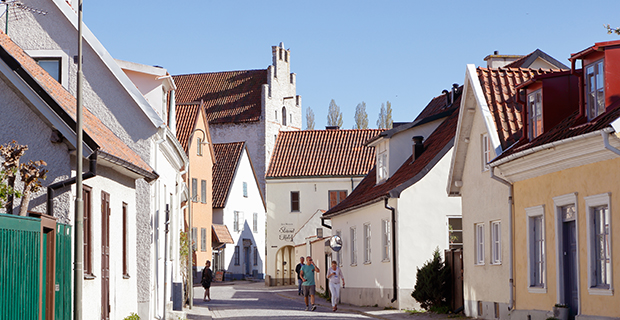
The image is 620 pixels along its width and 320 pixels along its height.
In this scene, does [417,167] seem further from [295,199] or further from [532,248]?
[295,199]

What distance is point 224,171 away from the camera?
2549 inches

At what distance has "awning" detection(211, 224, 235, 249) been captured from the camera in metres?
61.4

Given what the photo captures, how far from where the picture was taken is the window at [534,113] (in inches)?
722

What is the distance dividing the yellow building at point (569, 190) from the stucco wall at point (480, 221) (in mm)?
971

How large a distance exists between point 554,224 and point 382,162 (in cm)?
1512

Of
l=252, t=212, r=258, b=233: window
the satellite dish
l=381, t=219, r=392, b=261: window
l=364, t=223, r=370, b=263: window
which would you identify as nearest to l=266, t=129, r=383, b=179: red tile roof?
l=252, t=212, r=258, b=233: window

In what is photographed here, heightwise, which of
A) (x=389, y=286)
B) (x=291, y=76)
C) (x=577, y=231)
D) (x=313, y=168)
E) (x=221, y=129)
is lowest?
(x=389, y=286)

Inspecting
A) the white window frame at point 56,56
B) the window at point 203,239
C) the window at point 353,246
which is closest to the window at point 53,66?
the white window frame at point 56,56

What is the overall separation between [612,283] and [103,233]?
8716 mm

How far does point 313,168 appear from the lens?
54125 millimetres

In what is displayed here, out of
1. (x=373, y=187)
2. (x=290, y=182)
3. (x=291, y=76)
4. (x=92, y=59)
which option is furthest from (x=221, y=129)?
(x=92, y=59)

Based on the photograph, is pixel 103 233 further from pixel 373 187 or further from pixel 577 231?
pixel 373 187

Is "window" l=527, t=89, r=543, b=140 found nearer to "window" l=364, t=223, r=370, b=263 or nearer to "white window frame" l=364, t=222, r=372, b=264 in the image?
"white window frame" l=364, t=222, r=372, b=264

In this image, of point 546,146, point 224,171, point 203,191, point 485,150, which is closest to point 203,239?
point 203,191
